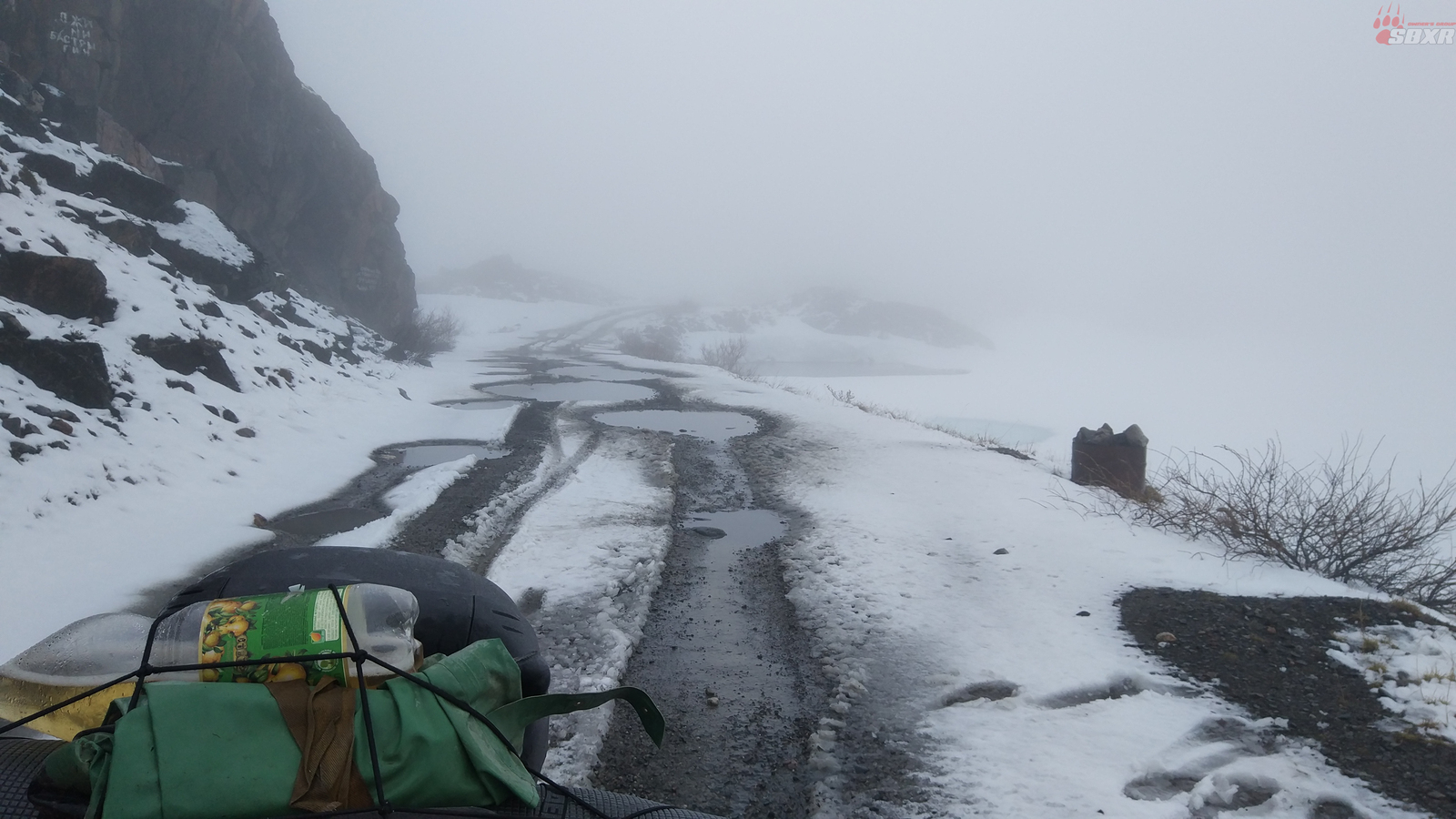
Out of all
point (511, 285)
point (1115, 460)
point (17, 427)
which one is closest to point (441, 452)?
point (17, 427)

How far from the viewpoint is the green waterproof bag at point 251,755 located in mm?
1519

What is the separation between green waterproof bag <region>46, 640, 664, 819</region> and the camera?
152cm

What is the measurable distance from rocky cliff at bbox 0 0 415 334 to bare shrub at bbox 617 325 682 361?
1245 cm

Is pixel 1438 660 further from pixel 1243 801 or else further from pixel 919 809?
pixel 919 809

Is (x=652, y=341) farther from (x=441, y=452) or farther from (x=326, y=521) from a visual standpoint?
(x=326, y=521)

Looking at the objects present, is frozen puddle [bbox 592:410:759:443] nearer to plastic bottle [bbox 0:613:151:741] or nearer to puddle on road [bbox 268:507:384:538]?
puddle on road [bbox 268:507:384:538]

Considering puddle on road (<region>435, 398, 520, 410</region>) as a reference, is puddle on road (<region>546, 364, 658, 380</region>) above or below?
above

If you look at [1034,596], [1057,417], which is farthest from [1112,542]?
[1057,417]

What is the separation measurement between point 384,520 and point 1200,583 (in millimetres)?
7161

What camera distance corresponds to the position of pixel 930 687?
4.66 metres

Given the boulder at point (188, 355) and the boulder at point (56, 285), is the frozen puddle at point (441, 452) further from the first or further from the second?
the boulder at point (56, 285)

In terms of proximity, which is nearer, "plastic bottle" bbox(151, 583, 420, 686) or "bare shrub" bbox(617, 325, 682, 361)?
"plastic bottle" bbox(151, 583, 420, 686)

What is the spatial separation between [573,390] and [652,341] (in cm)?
3145

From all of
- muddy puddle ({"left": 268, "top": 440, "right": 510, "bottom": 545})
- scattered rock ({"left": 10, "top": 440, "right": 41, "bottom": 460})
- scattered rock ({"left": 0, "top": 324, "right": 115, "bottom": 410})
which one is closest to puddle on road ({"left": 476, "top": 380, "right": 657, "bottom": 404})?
muddy puddle ({"left": 268, "top": 440, "right": 510, "bottom": 545})
